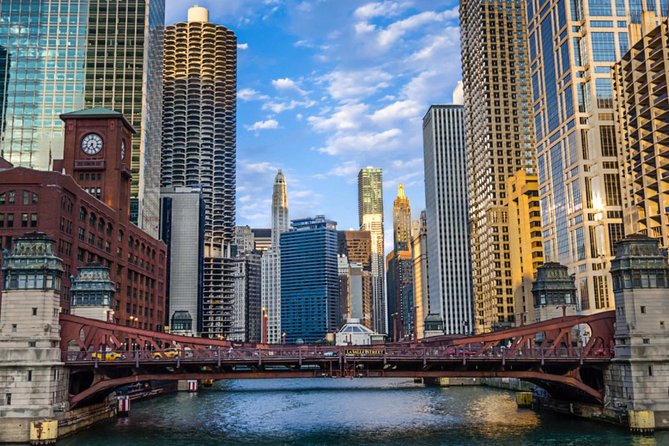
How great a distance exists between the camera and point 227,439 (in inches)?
2628

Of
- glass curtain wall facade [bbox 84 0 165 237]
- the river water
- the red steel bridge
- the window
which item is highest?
glass curtain wall facade [bbox 84 0 165 237]

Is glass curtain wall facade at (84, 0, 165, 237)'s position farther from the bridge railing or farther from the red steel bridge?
the bridge railing

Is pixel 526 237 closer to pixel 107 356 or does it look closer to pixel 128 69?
pixel 128 69

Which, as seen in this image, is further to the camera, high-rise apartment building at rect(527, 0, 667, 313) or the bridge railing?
high-rise apartment building at rect(527, 0, 667, 313)

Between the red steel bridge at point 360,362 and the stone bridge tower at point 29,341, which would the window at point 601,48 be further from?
the stone bridge tower at point 29,341

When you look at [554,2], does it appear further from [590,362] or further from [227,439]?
[227,439]

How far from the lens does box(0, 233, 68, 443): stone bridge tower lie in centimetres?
6234

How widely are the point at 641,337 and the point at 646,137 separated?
63.7 metres

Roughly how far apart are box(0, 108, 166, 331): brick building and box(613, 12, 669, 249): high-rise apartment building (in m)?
93.8

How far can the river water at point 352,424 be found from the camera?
63406 millimetres

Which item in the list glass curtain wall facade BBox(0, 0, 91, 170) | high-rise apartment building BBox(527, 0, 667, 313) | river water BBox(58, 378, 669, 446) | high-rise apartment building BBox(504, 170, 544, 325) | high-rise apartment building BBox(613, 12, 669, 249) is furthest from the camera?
high-rise apartment building BBox(504, 170, 544, 325)

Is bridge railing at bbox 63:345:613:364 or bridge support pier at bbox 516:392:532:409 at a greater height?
bridge railing at bbox 63:345:613:364

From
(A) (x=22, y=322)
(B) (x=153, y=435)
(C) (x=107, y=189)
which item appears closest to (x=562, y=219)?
(C) (x=107, y=189)

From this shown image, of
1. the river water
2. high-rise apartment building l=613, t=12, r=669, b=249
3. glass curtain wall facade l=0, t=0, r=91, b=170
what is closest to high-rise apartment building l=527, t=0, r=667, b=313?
high-rise apartment building l=613, t=12, r=669, b=249
